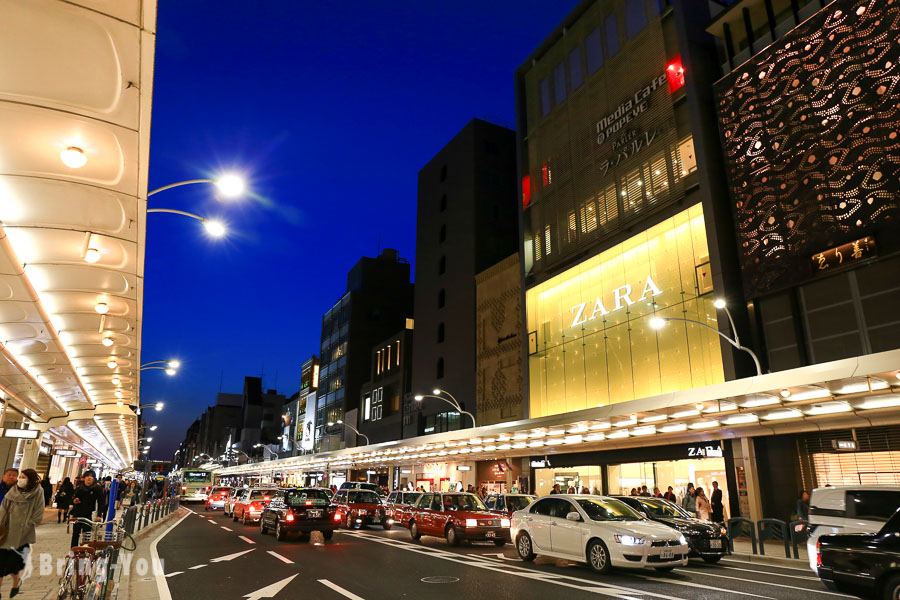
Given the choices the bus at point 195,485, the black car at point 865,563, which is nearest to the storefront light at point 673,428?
the black car at point 865,563

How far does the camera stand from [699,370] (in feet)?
88.3

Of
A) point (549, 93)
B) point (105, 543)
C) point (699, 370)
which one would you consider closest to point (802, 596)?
point (105, 543)

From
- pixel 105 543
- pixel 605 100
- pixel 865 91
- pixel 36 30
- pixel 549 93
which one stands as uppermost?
pixel 549 93

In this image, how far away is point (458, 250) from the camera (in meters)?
55.1

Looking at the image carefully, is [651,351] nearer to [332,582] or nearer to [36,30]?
[332,582]

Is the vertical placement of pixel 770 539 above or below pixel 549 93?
below

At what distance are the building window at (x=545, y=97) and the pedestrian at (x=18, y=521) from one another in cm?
3875

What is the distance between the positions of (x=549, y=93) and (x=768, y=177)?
20.5m

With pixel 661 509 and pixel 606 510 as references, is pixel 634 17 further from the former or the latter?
pixel 606 510

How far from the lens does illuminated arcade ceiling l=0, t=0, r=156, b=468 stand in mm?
5961

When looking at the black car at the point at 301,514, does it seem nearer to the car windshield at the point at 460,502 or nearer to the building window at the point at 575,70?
the car windshield at the point at 460,502

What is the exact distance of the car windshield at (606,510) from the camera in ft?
42.0

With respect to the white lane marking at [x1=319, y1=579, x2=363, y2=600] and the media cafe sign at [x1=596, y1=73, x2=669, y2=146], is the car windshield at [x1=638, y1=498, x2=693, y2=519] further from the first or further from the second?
the media cafe sign at [x1=596, y1=73, x2=669, y2=146]

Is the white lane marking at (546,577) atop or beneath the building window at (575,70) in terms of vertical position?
beneath
